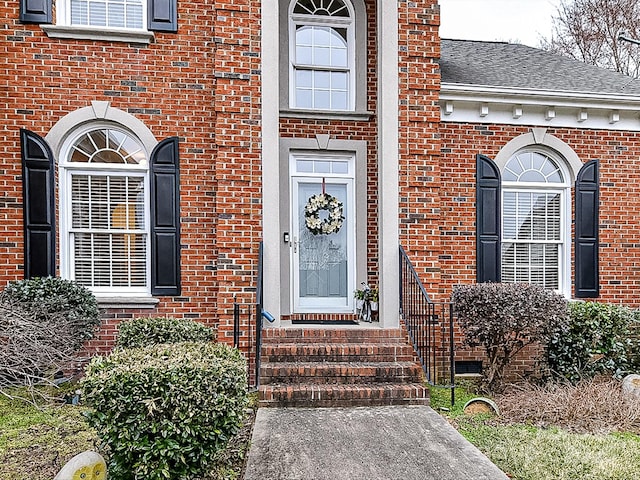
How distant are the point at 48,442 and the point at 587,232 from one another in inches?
279

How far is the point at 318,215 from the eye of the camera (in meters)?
6.45

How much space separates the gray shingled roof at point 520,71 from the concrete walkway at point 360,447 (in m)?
4.61

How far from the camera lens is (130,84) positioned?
19.6 ft

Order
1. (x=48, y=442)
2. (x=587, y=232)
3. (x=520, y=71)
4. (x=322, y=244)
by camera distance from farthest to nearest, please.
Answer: (x=520, y=71)
(x=587, y=232)
(x=322, y=244)
(x=48, y=442)

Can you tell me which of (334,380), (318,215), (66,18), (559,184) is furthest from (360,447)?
(66,18)

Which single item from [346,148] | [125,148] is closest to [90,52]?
[125,148]

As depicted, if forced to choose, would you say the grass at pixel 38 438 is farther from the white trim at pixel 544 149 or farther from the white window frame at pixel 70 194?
the white trim at pixel 544 149

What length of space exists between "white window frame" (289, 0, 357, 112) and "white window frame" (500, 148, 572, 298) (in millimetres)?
2606

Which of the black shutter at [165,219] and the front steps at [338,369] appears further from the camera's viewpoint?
the black shutter at [165,219]

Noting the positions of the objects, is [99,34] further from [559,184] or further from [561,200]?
[561,200]

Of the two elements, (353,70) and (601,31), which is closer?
(353,70)

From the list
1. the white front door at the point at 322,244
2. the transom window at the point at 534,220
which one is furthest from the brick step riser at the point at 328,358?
the transom window at the point at 534,220

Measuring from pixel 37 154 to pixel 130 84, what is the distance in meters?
1.44

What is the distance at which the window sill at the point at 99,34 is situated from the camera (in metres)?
5.75
